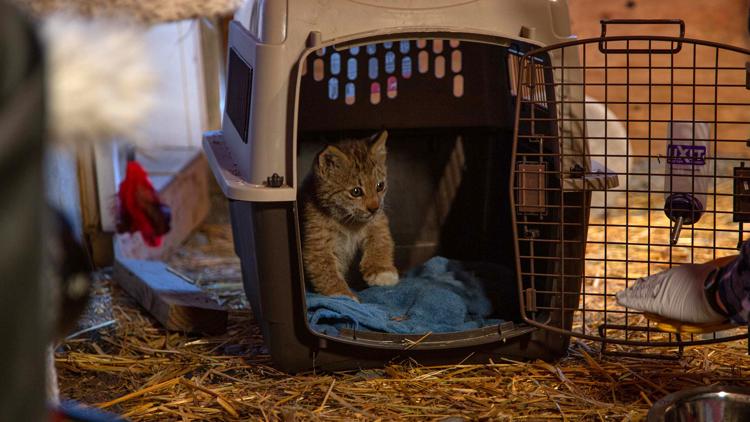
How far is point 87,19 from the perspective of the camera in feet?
3.41

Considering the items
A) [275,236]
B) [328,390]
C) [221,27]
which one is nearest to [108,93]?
[275,236]

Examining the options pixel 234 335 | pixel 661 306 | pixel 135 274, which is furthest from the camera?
pixel 135 274

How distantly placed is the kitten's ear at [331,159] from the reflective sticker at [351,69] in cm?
36

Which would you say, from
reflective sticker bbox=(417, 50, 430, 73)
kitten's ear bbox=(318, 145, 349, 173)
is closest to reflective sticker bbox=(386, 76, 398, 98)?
reflective sticker bbox=(417, 50, 430, 73)

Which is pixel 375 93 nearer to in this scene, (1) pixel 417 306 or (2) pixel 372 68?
(2) pixel 372 68

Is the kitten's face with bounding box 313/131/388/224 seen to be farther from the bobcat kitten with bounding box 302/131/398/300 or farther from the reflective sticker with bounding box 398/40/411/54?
the reflective sticker with bounding box 398/40/411/54

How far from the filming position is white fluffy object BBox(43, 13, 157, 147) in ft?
3.18

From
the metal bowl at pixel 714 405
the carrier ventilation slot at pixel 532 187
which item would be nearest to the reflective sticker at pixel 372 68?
the carrier ventilation slot at pixel 532 187

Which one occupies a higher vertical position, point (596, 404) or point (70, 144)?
point (70, 144)

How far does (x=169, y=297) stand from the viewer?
9.23 feet

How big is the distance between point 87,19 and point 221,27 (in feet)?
11.9

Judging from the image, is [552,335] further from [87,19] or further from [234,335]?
[87,19]

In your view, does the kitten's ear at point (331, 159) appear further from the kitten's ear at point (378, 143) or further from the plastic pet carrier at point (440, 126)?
the plastic pet carrier at point (440, 126)

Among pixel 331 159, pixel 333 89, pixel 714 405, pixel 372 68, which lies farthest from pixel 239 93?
pixel 714 405
